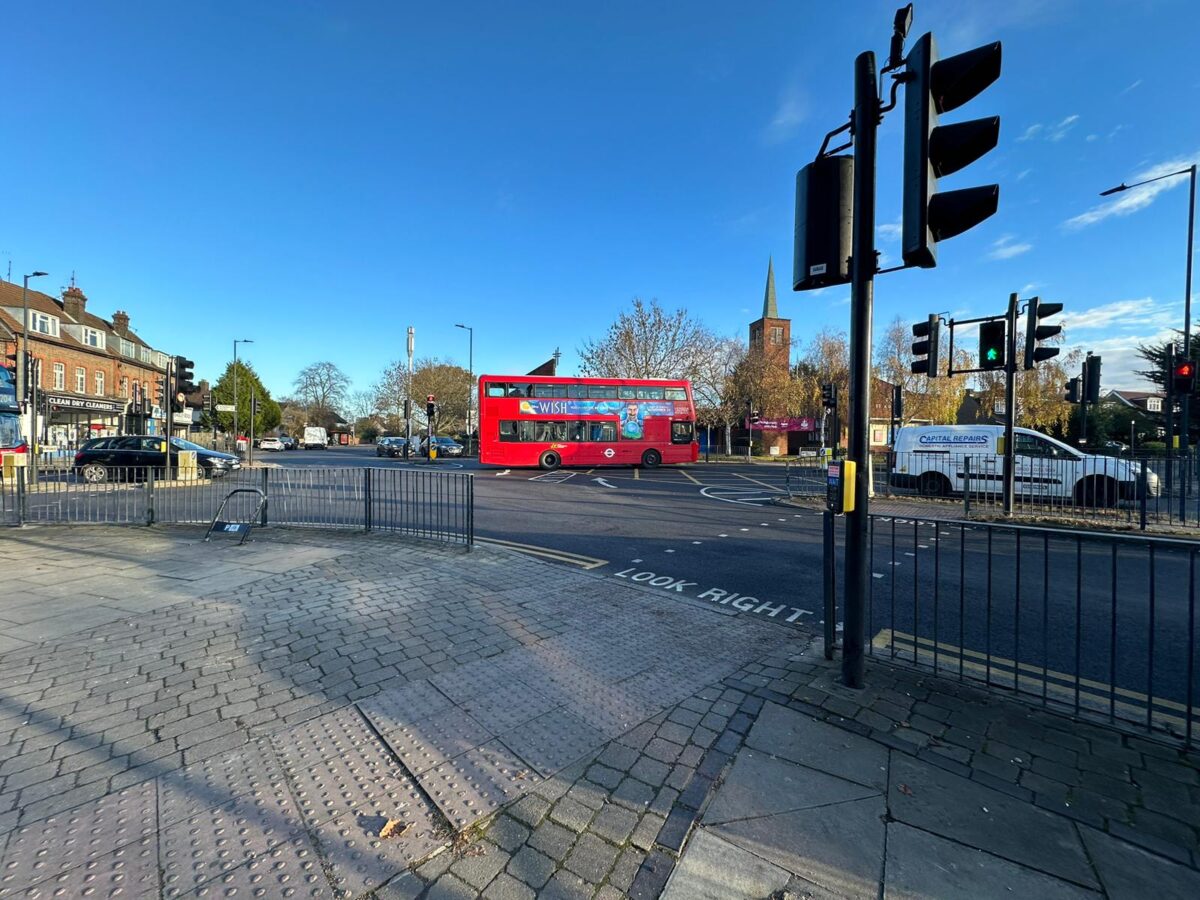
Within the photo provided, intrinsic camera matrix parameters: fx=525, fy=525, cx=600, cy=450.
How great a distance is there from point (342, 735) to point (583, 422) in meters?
22.2

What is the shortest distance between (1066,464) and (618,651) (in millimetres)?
13797

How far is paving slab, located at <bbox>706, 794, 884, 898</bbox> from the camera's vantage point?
1.90m

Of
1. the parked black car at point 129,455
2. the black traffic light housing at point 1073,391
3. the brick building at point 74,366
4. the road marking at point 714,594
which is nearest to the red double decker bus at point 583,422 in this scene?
the parked black car at point 129,455

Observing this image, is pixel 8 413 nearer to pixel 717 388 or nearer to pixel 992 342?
pixel 992 342

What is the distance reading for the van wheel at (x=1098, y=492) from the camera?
11844mm

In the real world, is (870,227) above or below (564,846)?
above

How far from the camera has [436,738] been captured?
2762mm

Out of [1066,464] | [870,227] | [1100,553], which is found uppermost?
[870,227]

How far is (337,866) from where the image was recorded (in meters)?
1.92

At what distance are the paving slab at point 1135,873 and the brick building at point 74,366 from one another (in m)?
40.5

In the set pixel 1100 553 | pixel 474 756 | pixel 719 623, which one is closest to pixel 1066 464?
pixel 1100 553

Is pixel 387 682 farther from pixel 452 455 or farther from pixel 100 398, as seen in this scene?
pixel 100 398

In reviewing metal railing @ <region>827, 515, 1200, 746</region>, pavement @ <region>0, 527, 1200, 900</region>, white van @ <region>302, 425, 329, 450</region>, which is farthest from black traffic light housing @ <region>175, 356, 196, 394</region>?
white van @ <region>302, 425, 329, 450</region>

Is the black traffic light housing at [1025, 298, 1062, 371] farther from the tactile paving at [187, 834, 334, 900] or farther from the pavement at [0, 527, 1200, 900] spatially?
the tactile paving at [187, 834, 334, 900]
